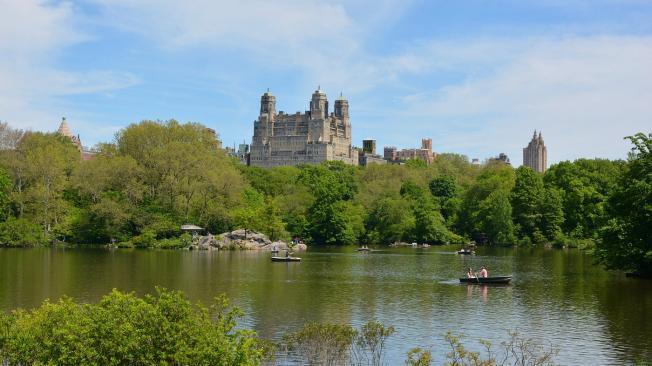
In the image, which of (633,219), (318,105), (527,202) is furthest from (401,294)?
(318,105)

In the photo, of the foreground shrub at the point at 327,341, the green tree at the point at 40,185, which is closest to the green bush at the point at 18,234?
the green tree at the point at 40,185

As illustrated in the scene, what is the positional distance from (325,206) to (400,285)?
47.9 metres

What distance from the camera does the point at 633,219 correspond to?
37.0 meters

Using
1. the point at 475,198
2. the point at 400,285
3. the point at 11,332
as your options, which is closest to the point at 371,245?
the point at 475,198

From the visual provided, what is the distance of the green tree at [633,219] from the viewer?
120ft

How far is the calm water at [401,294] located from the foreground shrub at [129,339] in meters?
7.79

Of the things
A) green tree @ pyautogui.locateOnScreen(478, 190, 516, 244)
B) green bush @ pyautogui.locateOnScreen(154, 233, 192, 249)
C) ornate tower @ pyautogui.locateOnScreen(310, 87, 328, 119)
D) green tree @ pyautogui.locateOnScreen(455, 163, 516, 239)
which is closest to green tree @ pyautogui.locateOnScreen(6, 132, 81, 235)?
green bush @ pyautogui.locateOnScreen(154, 233, 192, 249)

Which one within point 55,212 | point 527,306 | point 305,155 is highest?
point 305,155

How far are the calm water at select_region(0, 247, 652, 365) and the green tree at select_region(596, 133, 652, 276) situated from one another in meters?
1.25

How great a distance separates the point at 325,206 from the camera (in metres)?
83.5

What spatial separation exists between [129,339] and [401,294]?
2103 cm

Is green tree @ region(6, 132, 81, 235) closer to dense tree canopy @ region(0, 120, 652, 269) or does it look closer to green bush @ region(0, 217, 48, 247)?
dense tree canopy @ region(0, 120, 652, 269)

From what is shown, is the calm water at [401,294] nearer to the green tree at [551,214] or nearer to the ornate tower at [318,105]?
the green tree at [551,214]

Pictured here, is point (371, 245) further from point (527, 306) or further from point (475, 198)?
point (527, 306)
